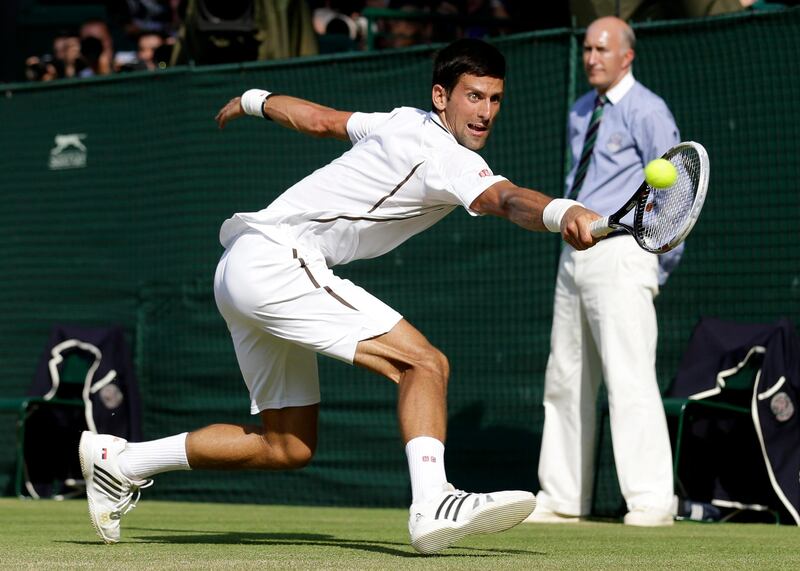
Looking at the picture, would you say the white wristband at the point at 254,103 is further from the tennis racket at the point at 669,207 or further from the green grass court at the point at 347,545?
the tennis racket at the point at 669,207

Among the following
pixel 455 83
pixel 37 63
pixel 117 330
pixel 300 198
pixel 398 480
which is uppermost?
pixel 37 63

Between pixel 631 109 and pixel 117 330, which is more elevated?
pixel 631 109

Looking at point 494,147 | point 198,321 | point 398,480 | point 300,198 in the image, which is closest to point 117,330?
point 198,321

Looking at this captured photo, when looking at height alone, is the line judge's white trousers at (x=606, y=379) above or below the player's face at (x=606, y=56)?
below

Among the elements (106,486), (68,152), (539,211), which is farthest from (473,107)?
(68,152)

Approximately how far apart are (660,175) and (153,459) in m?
2.29

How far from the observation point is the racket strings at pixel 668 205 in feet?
14.9

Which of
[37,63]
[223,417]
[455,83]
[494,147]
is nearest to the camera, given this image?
[455,83]

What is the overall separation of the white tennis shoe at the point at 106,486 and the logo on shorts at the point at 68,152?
5288mm

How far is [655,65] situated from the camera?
826 centimetres

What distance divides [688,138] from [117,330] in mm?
4172

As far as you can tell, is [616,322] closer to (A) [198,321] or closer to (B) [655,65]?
(B) [655,65]

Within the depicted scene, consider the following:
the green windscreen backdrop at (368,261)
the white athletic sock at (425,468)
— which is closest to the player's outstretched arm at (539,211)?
the white athletic sock at (425,468)

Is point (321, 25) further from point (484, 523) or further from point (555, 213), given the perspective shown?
point (484, 523)
